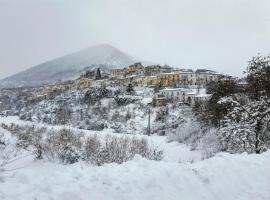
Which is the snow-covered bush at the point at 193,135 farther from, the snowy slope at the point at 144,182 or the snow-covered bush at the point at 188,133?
the snowy slope at the point at 144,182

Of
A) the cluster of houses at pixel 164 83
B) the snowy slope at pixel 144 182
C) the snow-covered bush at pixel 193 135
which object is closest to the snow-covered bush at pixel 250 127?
the snowy slope at pixel 144 182

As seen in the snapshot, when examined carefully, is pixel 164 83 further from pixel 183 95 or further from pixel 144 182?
pixel 144 182

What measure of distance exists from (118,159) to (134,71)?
172020mm

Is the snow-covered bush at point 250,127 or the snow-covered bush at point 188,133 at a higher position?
the snow-covered bush at point 250,127

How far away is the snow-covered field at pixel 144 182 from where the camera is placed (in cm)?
746

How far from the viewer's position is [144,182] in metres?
8.71

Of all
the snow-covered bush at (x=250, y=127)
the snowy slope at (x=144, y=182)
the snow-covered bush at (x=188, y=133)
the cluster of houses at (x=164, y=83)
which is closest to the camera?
the snowy slope at (x=144, y=182)

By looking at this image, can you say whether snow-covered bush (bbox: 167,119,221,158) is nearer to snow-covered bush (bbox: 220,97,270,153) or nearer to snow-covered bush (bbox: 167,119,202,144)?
snow-covered bush (bbox: 167,119,202,144)

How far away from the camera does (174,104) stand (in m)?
109

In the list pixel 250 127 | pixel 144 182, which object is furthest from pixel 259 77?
pixel 144 182

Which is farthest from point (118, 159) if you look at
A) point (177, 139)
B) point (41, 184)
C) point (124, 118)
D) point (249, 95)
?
point (124, 118)

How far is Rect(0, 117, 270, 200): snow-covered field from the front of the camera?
7457 millimetres

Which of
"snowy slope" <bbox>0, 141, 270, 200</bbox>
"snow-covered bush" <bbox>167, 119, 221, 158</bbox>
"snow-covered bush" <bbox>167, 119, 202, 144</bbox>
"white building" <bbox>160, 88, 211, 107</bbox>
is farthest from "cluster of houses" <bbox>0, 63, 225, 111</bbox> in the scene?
"snowy slope" <bbox>0, 141, 270, 200</bbox>

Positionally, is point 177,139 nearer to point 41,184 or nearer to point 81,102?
point 41,184
